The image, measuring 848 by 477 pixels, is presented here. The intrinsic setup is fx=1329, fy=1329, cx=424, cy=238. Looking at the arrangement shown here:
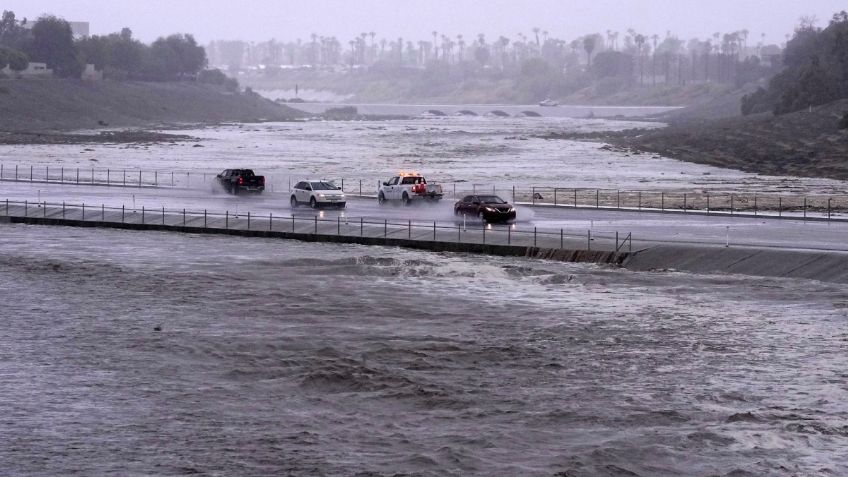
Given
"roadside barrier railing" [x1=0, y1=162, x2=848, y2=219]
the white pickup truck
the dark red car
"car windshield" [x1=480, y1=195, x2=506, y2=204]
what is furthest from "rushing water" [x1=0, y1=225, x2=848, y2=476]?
"roadside barrier railing" [x1=0, y1=162, x2=848, y2=219]

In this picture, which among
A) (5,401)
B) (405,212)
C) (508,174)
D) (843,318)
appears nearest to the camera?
(5,401)

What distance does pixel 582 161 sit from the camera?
436 ft

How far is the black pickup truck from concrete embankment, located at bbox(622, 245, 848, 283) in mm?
37032

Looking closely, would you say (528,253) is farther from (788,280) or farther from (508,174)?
(508,174)

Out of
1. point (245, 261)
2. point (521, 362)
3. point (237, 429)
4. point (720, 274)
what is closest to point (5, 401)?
point (237, 429)

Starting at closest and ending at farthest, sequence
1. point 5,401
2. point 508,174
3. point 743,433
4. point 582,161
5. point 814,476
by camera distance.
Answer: point 814,476 → point 743,433 → point 5,401 → point 508,174 → point 582,161

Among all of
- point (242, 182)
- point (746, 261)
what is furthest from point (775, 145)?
point (746, 261)

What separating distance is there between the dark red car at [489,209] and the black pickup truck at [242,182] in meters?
23.5

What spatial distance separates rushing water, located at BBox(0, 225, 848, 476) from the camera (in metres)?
26.4

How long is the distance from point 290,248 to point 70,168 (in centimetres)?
6417

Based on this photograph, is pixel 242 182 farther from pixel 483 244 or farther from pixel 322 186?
pixel 483 244

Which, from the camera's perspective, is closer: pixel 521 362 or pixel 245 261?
pixel 521 362

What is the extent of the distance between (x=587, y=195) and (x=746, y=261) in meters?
35.0

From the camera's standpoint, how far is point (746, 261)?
4750 centimetres
